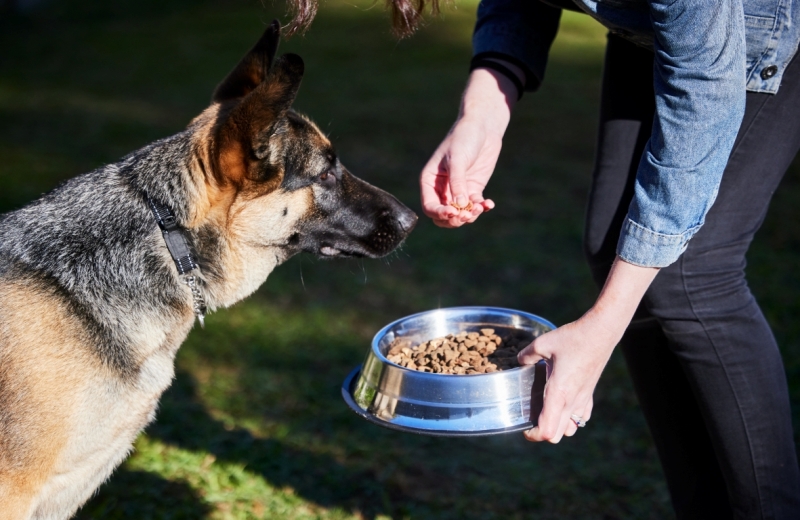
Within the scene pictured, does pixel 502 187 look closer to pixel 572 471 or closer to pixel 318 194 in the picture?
pixel 572 471

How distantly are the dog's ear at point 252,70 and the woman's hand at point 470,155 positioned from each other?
2.72ft

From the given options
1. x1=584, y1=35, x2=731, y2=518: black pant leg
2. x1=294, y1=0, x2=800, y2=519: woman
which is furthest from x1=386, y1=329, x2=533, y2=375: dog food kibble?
x1=584, y1=35, x2=731, y2=518: black pant leg

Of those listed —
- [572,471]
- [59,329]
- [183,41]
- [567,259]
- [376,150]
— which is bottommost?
[183,41]

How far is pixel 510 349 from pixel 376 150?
23.8ft

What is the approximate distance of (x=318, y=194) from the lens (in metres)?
2.96

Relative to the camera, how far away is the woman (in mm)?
1938

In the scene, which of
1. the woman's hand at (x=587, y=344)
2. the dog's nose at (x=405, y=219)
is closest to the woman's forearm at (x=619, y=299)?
the woman's hand at (x=587, y=344)

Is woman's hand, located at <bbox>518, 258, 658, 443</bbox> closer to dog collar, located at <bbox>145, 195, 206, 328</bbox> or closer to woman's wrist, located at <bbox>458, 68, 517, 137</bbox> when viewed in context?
woman's wrist, located at <bbox>458, 68, 517, 137</bbox>

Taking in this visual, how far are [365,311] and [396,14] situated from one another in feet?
11.7

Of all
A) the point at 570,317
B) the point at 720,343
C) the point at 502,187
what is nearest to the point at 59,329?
the point at 720,343

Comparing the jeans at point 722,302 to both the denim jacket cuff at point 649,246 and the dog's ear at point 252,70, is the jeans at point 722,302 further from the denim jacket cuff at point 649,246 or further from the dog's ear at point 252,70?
the dog's ear at point 252,70

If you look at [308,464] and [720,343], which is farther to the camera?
[308,464]

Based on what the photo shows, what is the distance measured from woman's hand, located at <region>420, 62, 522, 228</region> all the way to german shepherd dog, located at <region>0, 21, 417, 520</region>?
0.52m

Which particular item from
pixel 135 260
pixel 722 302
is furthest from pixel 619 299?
pixel 135 260
